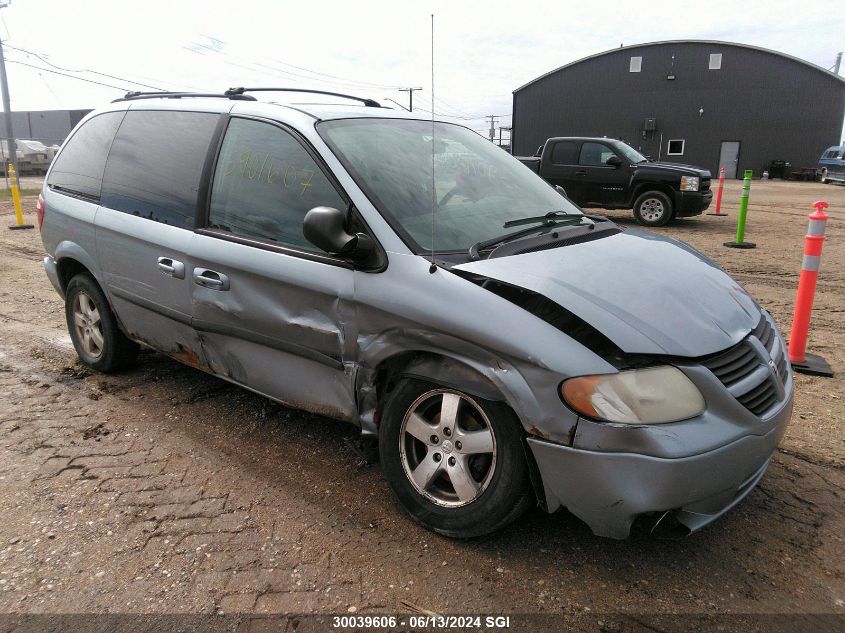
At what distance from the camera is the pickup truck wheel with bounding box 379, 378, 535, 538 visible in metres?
2.35

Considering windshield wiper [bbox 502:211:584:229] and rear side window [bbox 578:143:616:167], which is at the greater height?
rear side window [bbox 578:143:616:167]

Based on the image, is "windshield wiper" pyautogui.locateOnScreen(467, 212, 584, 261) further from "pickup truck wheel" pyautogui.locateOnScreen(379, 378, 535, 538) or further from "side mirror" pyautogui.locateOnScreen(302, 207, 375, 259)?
"pickup truck wheel" pyautogui.locateOnScreen(379, 378, 535, 538)

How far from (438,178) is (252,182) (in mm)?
973

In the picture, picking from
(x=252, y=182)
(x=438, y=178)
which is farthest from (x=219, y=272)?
(x=438, y=178)

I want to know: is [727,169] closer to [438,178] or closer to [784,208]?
[784,208]

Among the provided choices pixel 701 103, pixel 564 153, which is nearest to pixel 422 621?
pixel 564 153

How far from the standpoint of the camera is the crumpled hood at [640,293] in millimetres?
2236

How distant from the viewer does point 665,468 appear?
2.07 meters

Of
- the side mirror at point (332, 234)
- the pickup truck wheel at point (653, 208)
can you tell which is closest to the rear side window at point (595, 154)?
the pickup truck wheel at point (653, 208)

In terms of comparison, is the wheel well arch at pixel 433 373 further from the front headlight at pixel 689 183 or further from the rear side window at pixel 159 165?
the front headlight at pixel 689 183

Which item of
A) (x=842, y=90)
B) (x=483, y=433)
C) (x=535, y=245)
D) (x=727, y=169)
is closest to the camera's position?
(x=483, y=433)

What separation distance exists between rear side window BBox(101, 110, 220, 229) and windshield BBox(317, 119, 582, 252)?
911 mm

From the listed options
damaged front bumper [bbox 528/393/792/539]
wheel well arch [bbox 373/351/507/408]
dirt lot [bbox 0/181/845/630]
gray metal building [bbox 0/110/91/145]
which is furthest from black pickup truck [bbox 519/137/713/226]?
gray metal building [bbox 0/110/91/145]

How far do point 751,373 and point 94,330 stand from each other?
4144mm
